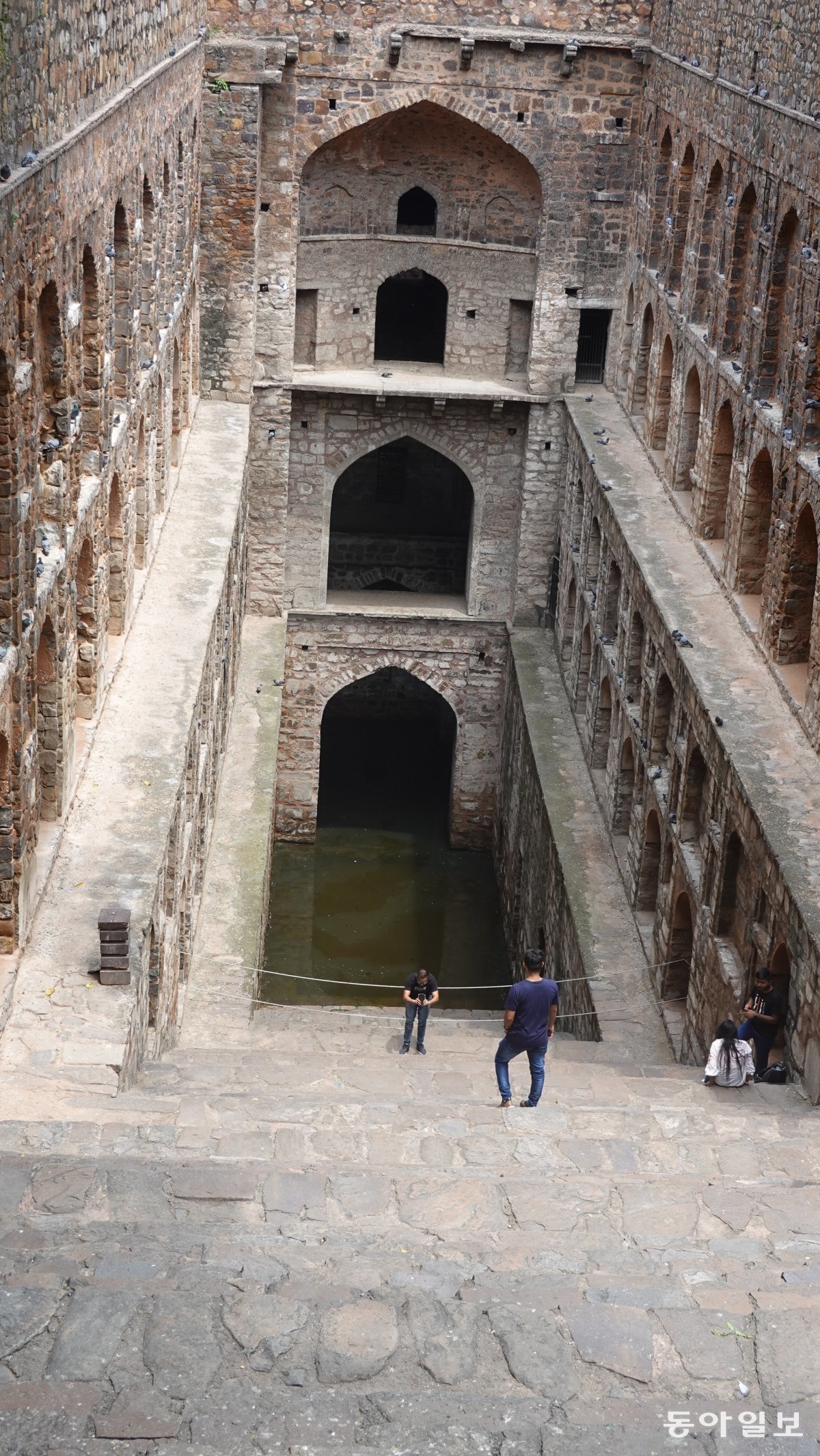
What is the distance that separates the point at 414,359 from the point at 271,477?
405 centimetres

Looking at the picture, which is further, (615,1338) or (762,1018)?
(762,1018)

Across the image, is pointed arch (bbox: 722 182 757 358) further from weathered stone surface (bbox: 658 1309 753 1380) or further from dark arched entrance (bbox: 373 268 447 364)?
weathered stone surface (bbox: 658 1309 753 1380)

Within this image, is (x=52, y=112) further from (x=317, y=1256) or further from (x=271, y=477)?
(x=271, y=477)

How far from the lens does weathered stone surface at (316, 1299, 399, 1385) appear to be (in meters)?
6.62

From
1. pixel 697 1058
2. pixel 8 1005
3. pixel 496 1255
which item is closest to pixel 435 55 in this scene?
Result: pixel 697 1058

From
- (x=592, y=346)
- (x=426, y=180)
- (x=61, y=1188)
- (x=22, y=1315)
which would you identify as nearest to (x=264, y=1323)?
(x=22, y=1315)

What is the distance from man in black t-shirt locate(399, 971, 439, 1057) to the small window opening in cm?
1224

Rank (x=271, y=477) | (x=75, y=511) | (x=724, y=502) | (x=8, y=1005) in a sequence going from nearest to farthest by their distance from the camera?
(x=8, y=1005), (x=75, y=511), (x=724, y=502), (x=271, y=477)

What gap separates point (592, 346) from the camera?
23.2 meters

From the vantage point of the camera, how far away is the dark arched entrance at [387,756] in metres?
24.9

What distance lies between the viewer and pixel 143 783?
13.0 m

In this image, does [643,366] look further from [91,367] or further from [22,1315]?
[22,1315]

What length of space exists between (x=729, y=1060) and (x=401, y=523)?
1614cm

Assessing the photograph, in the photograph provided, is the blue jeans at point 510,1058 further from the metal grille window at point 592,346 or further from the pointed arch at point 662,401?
the metal grille window at point 592,346
